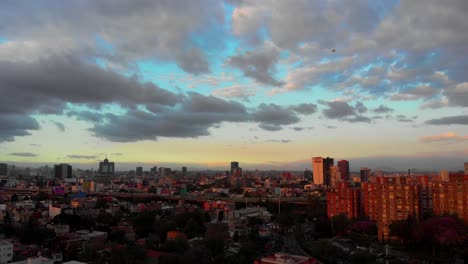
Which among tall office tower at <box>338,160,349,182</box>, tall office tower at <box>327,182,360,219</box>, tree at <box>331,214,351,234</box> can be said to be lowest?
tree at <box>331,214,351,234</box>

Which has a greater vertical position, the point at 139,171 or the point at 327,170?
the point at 327,170

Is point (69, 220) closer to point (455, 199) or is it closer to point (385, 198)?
point (385, 198)

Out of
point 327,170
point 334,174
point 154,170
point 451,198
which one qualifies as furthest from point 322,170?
point 154,170

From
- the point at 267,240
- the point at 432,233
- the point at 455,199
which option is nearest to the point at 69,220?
the point at 267,240

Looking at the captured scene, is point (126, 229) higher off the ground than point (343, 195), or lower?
lower

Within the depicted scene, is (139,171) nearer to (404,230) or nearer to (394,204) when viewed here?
(394,204)

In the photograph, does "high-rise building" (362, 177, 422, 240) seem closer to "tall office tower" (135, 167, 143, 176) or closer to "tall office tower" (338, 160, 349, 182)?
"tall office tower" (338, 160, 349, 182)

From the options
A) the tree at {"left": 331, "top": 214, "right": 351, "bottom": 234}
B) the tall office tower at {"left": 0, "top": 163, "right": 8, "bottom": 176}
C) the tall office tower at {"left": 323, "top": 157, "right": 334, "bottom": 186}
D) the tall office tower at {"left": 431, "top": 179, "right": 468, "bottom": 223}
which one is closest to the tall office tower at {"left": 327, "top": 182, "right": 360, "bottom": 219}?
the tree at {"left": 331, "top": 214, "right": 351, "bottom": 234}
